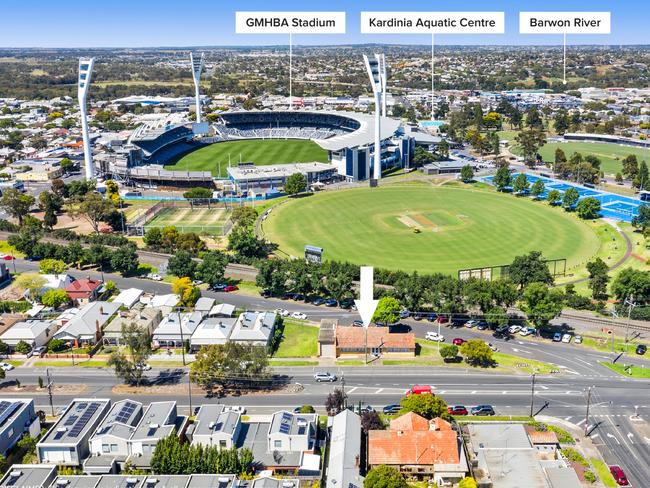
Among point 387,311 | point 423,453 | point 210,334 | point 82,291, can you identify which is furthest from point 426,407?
point 82,291

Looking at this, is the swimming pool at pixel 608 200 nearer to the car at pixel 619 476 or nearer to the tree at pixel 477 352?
the tree at pixel 477 352

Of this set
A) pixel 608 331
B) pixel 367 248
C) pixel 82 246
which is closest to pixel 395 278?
pixel 367 248

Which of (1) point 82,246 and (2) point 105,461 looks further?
(1) point 82,246

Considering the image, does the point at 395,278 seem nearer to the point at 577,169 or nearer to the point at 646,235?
the point at 646,235

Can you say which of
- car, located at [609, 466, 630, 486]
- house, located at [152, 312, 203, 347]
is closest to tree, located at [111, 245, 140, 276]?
house, located at [152, 312, 203, 347]

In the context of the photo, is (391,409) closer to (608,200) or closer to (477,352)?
(477,352)

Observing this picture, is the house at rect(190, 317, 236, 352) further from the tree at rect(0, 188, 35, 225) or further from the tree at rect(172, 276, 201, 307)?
the tree at rect(0, 188, 35, 225)

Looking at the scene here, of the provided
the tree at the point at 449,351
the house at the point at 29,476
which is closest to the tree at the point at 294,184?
the tree at the point at 449,351
